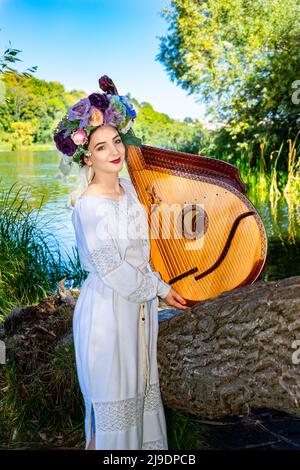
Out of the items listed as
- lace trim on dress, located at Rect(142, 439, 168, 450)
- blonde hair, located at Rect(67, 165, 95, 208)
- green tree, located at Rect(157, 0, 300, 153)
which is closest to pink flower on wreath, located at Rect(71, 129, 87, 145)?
blonde hair, located at Rect(67, 165, 95, 208)

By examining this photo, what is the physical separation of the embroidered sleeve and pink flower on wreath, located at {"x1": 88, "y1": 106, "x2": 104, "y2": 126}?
1.05ft

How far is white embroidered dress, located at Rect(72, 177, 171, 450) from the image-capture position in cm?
226

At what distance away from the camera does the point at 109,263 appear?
7.36 feet

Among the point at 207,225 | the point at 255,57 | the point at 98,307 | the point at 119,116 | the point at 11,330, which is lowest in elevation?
the point at 11,330

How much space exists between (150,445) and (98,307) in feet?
1.99

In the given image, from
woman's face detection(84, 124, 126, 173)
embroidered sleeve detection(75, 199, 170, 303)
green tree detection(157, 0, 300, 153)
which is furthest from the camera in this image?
green tree detection(157, 0, 300, 153)

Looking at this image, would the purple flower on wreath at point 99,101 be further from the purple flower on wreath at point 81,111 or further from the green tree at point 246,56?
the green tree at point 246,56

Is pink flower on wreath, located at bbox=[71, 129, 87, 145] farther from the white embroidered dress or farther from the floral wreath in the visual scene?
the white embroidered dress

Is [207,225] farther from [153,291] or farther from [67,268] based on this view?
[67,268]

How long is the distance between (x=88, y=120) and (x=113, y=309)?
0.71m

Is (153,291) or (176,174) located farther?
(176,174)

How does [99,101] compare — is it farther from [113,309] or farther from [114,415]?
[114,415]

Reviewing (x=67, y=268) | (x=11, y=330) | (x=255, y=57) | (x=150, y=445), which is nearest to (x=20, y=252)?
(x=67, y=268)

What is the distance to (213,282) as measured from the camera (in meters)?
2.85
